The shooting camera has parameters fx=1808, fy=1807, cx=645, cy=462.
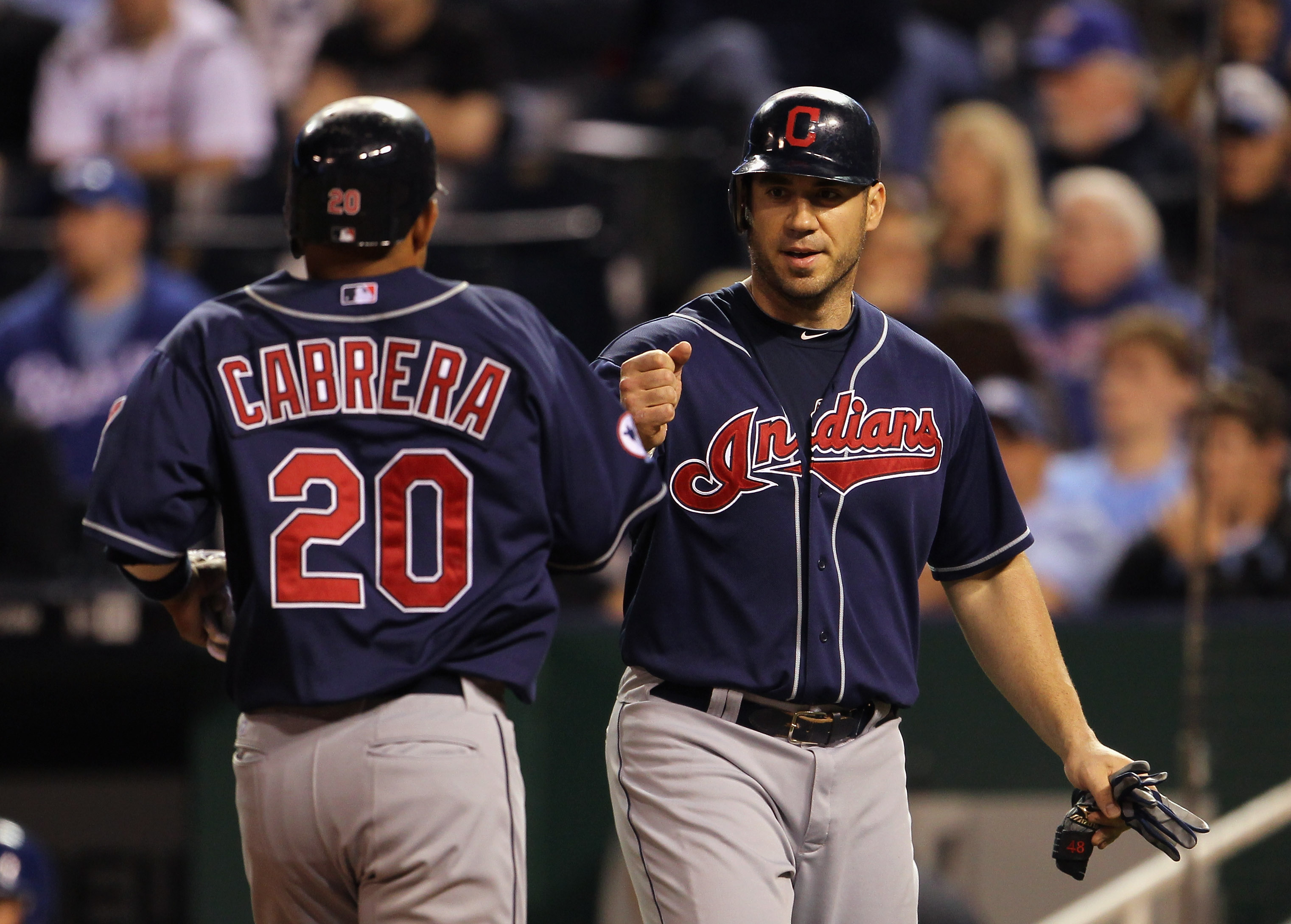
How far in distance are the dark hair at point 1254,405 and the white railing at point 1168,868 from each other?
0.96 m

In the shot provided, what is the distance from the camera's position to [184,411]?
8.43ft

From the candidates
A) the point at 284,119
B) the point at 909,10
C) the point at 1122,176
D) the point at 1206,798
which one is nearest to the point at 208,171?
the point at 284,119

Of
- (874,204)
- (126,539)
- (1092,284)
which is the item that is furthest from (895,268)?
(126,539)

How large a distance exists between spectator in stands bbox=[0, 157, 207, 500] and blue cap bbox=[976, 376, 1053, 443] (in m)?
2.57

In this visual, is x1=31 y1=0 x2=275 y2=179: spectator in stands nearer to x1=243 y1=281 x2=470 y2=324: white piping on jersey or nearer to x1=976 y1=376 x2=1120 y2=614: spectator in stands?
x1=976 y1=376 x2=1120 y2=614: spectator in stands

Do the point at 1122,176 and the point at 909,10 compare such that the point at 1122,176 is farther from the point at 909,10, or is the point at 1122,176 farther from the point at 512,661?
the point at 512,661

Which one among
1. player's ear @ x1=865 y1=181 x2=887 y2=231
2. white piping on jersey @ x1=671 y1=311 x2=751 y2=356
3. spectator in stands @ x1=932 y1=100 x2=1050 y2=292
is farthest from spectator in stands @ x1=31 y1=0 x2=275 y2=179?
player's ear @ x1=865 y1=181 x2=887 y2=231

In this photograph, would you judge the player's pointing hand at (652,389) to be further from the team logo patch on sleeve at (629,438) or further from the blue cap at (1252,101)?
the blue cap at (1252,101)

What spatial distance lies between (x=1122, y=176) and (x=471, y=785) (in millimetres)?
4735

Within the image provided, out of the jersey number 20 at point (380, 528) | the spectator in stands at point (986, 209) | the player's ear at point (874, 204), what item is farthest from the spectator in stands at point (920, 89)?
the jersey number 20 at point (380, 528)

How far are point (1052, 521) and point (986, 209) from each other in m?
1.50

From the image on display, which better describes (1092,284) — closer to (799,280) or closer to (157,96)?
(799,280)

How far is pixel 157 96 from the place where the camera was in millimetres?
6957

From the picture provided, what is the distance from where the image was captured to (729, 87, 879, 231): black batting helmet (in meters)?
2.85
